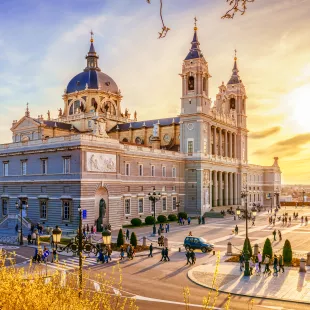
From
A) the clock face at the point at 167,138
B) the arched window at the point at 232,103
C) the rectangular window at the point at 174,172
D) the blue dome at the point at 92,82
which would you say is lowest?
the rectangular window at the point at 174,172

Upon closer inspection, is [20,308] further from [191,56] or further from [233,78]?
[233,78]

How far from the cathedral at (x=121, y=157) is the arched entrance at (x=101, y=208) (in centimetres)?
12

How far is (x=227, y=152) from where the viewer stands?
8588cm

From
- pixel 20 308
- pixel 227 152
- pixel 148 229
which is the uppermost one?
pixel 227 152

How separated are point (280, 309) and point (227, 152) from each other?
221ft

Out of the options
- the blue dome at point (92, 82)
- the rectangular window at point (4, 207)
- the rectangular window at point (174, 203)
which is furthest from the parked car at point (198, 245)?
the blue dome at point (92, 82)

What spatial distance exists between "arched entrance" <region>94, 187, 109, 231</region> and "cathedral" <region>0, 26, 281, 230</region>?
12cm

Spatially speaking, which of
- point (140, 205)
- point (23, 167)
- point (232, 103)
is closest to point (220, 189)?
point (232, 103)

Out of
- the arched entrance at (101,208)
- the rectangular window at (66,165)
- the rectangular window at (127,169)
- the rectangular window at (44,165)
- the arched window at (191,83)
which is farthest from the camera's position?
the arched window at (191,83)

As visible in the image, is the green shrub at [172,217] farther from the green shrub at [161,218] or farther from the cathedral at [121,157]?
the green shrub at [161,218]

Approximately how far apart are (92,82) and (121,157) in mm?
36141

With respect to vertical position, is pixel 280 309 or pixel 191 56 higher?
pixel 191 56

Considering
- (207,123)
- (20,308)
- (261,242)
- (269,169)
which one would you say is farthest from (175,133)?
(20,308)

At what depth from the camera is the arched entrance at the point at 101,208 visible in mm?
49688
